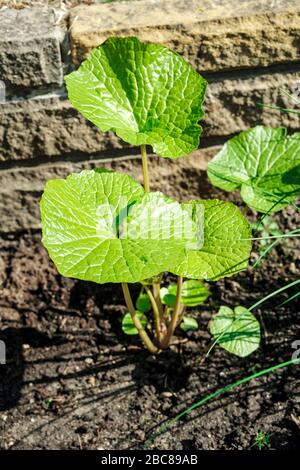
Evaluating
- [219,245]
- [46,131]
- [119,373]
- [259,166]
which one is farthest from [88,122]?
[119,373]

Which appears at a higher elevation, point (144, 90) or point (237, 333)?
point (144, 90)

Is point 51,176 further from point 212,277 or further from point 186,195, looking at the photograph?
point 212,277

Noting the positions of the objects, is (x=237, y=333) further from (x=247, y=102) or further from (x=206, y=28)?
(x=206, y=28)

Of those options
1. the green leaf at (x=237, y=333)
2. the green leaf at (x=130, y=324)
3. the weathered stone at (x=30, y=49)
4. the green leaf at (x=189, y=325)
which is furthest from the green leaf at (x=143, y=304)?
the weathered stone at (x=30, y=49)

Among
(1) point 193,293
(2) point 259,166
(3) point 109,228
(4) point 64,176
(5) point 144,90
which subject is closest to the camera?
(3) point 109,228

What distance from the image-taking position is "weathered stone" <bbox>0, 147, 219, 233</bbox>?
6.28 ft

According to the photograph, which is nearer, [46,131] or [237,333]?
[237,333]

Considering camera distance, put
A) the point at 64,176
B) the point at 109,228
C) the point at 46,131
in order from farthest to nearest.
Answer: the point at 64,176
the point at 46,131
the point at 109,228

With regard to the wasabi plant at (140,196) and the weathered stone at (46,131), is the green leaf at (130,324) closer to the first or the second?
the wasabi plant at (140,196)

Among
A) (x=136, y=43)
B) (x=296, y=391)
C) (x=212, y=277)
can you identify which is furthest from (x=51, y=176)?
(x=296, y=391)

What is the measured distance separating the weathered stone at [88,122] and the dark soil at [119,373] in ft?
1.33

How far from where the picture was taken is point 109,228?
130cm

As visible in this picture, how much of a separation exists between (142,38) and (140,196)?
1.90 ft

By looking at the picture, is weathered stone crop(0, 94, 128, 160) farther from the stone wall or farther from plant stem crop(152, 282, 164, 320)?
plant stem crop(152, 282, 164, 320)
